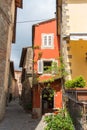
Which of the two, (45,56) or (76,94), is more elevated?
(45,56)

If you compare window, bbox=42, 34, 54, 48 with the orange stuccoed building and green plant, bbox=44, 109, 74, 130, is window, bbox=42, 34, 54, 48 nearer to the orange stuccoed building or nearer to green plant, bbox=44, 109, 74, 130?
the orange stuccoed building

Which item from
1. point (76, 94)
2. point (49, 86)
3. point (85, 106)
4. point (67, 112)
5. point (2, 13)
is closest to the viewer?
point (85, 106)

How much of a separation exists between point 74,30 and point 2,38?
15.4ft

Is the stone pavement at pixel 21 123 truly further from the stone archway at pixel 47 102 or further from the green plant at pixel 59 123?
the green plant at pixel 59 123

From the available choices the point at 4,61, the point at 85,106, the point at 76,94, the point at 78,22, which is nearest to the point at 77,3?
the point at 78,22

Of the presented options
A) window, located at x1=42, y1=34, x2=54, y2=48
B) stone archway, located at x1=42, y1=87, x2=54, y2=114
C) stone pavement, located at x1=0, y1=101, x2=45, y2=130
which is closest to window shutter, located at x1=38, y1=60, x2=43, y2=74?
window, located at x1=42, y1=34, x2=54, y2=48

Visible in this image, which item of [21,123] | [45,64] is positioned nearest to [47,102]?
[45,64]

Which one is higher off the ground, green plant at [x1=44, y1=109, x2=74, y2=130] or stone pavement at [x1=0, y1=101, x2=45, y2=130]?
green plant at [x1=44, y1=109, x2=74, y2=130]

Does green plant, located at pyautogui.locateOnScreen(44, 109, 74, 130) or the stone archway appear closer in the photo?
green plant, located at pyautogui.locateOnScreen(44, 109, 74, 130)

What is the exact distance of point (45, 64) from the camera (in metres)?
26.4

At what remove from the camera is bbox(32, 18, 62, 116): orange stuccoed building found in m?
24.0

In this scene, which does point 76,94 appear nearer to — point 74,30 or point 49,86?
point 74,30

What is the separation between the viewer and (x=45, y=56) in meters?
26.2

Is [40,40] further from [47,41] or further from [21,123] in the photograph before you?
[21,123]
